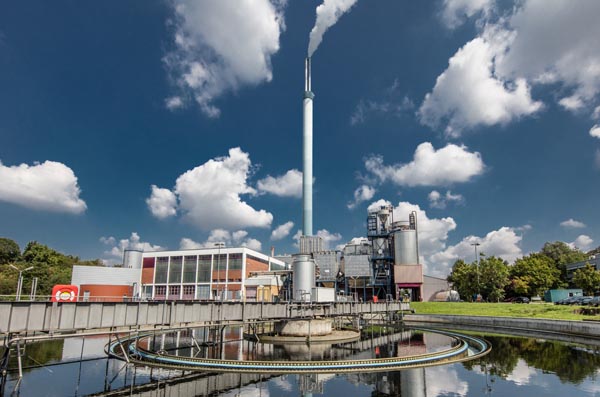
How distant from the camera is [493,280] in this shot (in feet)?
278

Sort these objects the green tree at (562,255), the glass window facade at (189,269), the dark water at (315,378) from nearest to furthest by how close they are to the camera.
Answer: the dark water at (315,378) < the glass window facade at (189,269) < the green tree at (562,255)

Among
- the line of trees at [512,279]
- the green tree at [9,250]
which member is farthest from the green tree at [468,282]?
the green tree at [9,250]

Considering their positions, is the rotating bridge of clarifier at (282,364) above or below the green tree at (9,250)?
below

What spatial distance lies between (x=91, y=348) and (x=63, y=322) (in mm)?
21052

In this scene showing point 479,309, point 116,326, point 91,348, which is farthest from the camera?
point 479,309

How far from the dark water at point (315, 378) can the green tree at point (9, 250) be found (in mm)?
122164

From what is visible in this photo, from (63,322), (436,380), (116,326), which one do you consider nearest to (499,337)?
(436,380)

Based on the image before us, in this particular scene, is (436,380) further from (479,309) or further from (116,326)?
(479,309)

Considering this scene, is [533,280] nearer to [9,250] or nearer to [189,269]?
[189,269]

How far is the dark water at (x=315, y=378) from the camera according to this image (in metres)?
23.5

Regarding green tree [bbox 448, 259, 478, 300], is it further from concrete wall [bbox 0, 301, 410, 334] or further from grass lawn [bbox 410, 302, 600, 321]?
concrete wall [bbox 0, 301, 410, 334]

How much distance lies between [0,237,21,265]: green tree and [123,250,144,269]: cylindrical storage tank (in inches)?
2410

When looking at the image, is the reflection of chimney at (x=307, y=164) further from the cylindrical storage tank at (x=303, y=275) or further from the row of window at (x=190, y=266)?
the cylindrical storage tank at (x=303, y=275)

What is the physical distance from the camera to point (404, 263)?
93250mm
